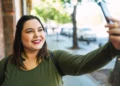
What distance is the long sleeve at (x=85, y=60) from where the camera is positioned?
2.60 ft

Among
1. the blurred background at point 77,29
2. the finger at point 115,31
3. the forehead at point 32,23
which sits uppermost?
the finger at point 115,31

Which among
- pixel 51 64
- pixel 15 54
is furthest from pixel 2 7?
pixel 51 64

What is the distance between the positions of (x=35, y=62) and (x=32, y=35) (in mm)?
117

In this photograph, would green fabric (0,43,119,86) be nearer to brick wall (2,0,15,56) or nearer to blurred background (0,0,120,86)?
blurred background (0,0,120,86)

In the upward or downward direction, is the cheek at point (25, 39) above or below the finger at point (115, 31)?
below

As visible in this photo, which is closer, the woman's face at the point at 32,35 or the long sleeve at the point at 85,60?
the long sleeve at the point at 85,60

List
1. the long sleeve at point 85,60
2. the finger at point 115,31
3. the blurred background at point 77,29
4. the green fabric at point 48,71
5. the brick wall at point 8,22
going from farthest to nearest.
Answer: the brick wall at point 8,22, the blurred background at point 77,29, the green fabric at point 48,71, the long sleeve at point 85,60, the finger at point 115,31

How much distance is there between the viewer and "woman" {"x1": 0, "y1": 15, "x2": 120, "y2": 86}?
3.24 feet

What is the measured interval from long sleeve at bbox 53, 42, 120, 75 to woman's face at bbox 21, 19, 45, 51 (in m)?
0.08

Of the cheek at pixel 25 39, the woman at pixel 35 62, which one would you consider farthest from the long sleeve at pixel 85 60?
the cheek at pixel 25 39

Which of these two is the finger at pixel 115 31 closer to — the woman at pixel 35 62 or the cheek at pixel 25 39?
the woman at pixel 35 62

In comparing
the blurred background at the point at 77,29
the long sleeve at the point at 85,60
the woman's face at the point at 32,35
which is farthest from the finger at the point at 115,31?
the blurred background at the point at 77,29

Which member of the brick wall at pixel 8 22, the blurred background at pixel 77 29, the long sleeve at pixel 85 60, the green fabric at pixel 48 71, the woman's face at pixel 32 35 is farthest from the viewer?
the brick wall at pixel 8 22

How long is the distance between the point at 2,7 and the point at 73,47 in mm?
895
